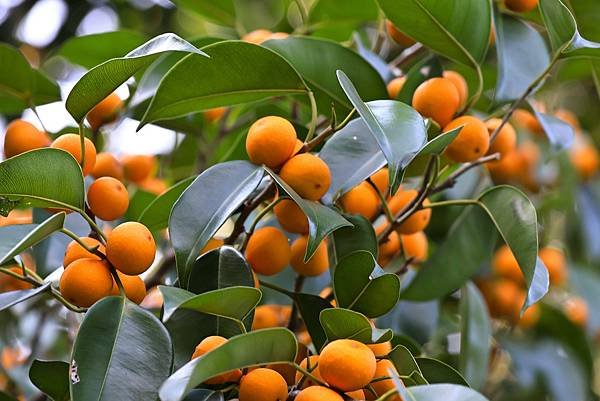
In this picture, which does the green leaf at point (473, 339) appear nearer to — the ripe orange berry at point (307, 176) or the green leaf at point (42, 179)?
the ripe orange berry at point (307, 176)

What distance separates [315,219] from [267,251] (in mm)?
130

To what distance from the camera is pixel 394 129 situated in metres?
0.77

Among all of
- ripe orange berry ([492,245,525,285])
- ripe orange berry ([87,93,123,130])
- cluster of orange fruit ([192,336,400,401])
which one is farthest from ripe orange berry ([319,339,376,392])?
ripe orange berry ([492,245,525,285])

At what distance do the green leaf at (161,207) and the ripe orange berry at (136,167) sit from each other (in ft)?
1.28

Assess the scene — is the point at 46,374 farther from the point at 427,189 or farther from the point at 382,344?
the point at 427,189

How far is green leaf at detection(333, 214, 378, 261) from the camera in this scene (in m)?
0.89

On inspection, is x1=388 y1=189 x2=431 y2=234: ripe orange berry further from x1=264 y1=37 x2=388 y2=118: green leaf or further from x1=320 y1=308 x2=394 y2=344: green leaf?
x1=320 y1=308 x2=394 y2=344: green leaf

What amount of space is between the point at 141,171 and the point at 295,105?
0.81ft

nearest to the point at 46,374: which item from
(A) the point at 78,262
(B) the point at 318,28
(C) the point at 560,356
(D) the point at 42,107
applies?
(A) the point at 78,262

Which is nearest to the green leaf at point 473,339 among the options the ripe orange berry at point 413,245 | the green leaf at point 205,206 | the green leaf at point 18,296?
the ripe orange berry at point 413,245

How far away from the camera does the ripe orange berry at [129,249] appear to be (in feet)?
2.43

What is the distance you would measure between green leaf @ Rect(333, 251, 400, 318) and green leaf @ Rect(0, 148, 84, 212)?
0.80ft

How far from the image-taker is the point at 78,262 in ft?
2.46

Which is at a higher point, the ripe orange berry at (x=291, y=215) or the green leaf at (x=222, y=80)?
the green leaf at (x=222, y=80)
